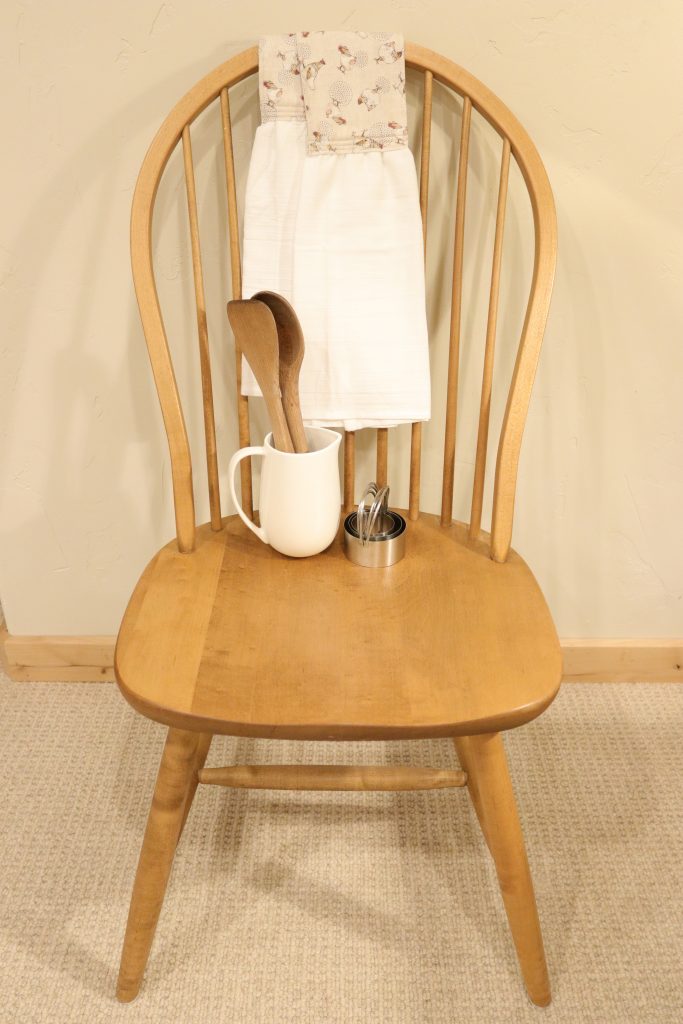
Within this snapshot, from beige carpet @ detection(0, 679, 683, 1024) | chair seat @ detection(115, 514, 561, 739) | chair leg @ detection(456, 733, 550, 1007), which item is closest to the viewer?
chair seat @ detection(115, 514, 561, 739)

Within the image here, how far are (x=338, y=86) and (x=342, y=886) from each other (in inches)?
39.1

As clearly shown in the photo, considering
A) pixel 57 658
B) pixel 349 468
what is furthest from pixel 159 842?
pixel 57 658

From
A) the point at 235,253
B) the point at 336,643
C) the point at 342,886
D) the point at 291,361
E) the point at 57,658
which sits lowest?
the point at 342,886

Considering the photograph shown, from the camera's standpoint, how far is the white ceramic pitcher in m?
0.90

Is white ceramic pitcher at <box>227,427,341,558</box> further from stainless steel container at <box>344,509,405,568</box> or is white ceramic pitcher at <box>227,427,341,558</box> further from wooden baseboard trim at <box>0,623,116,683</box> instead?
wooden baseboard trim at <box>0,623,116,683</box>

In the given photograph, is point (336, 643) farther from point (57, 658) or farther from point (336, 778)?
point (57, 658)

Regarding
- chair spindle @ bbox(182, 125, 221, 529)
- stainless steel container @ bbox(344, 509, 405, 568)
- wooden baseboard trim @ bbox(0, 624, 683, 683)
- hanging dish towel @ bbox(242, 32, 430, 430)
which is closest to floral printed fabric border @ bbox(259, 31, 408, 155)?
hanging dish towel @ bbox(242, 32, 430, 430)

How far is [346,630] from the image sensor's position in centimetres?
84

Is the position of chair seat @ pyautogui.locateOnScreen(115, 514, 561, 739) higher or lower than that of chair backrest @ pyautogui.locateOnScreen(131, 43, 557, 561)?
lower

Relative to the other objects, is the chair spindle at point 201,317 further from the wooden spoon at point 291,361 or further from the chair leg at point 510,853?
the chair leg at point 510,853

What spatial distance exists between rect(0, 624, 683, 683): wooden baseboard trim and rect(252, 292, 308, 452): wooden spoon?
2.18 feet

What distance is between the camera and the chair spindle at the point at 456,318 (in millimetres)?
931

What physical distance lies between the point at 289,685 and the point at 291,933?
1.49ft

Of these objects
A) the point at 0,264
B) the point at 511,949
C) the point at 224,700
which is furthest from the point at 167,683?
the point at 0,264
